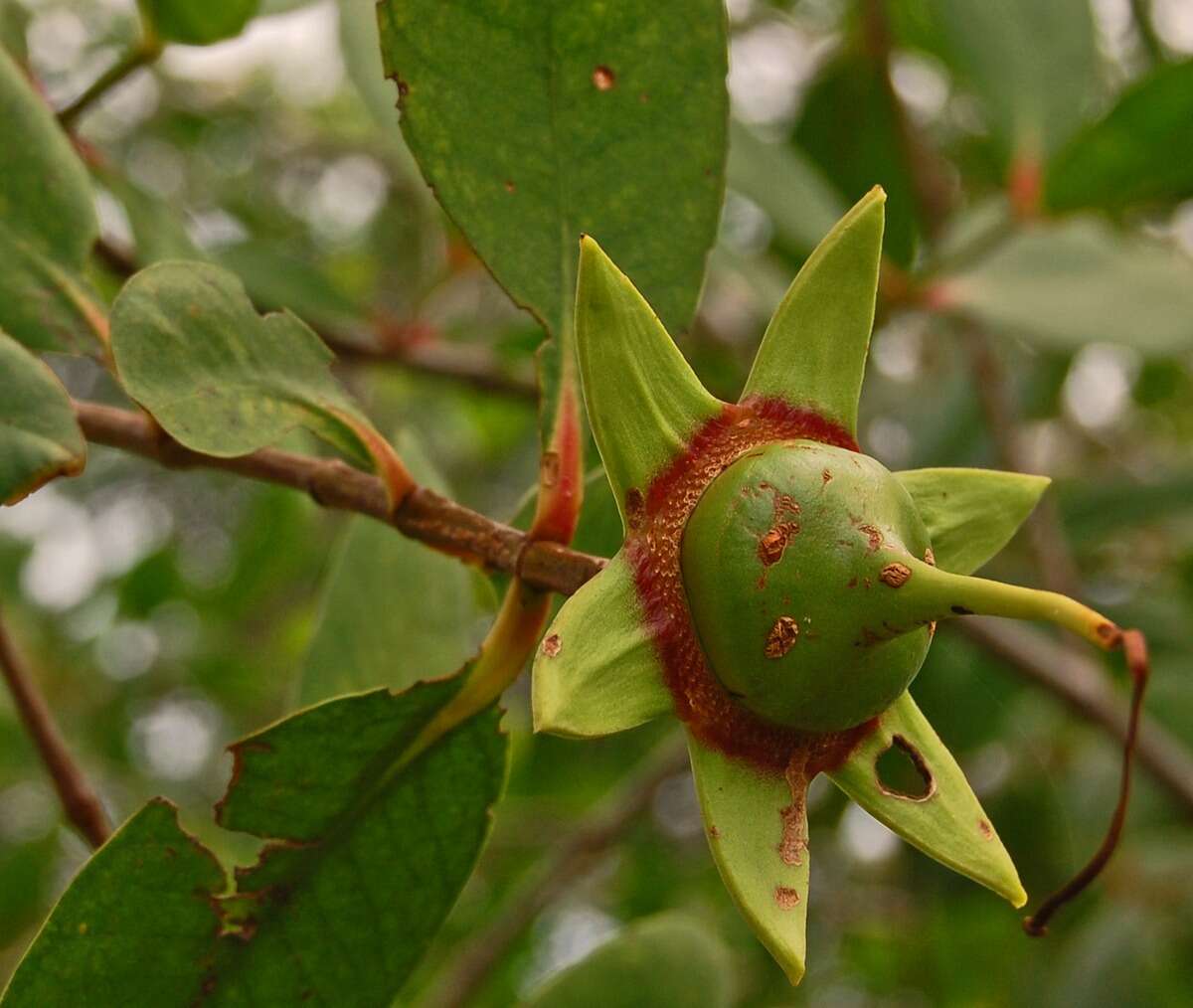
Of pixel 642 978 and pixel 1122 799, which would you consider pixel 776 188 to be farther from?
pixel 1122 799

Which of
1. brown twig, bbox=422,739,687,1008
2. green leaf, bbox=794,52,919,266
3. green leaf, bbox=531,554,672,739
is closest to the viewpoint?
green leaf, bbox=531,554,672,739

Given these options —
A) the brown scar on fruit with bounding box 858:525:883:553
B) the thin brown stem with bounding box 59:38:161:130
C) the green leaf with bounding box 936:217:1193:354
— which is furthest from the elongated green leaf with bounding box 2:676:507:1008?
the green leaf with bounding box 936:217:1193:354

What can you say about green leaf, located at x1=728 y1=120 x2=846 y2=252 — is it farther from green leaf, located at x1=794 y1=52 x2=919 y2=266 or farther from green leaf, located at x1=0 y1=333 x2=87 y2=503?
green leaf, located at x1=0 y1=333 x2=87 y2=503

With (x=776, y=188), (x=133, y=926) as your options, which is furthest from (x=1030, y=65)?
(x=133, y=926)

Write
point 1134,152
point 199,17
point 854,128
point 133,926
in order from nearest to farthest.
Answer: point 133,926, point 199,17, point 1134,152, point 854,128

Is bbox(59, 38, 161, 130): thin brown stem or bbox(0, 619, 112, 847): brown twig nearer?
bbox(0, 619, 112, 847): brown twig


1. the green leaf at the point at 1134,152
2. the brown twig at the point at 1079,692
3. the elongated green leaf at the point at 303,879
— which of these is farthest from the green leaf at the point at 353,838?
the green leaf at the point at 1134,152

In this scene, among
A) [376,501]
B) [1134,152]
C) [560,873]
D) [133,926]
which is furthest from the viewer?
[560,873]
